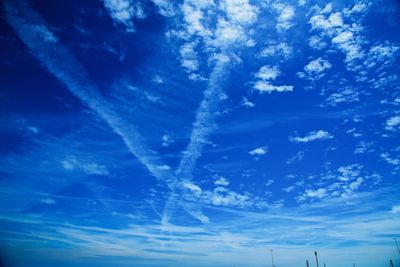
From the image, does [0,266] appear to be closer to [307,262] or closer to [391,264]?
[307,262]

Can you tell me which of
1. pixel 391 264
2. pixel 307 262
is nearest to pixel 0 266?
pixel 307 262

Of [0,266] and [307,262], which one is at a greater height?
[307,262]

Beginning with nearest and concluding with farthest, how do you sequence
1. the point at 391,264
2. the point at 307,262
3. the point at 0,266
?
the point at 0,266 → the point at 307,262 → the point at 391,264

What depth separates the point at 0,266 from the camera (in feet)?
129

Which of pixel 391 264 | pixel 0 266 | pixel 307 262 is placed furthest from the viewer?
pixel 391 264

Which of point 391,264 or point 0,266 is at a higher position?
point 391,264

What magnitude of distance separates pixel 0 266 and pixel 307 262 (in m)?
75.3

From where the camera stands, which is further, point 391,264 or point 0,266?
point 391,264

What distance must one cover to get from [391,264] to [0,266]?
10908 centimetres

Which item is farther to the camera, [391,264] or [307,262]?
[391,264]

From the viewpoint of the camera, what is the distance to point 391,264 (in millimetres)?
81875

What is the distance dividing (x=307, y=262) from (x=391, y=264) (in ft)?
112

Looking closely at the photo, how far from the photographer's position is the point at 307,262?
72875 millimetres
